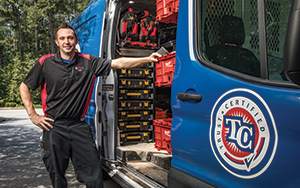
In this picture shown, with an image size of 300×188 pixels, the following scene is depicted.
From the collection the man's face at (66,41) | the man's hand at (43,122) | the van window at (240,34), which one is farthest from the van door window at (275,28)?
the man's hand at (43,122)

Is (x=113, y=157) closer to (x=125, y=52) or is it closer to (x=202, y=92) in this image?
(x=125, y=52)

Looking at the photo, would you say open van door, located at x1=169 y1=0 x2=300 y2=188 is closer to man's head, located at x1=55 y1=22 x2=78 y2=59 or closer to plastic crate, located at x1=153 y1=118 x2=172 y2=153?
man's head, located at x1=55 y1=22 x2=78 y2=59

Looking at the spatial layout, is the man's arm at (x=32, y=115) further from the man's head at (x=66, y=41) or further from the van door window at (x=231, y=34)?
the van door window at (x=231, y=34)

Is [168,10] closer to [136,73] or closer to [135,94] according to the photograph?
[136,73]

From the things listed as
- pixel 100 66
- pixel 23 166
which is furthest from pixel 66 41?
pixel 23 166

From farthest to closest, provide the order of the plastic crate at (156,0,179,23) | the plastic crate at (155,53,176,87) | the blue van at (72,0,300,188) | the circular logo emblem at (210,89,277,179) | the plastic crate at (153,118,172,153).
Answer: the plastic crate at (153,118,172,153)
the plastic crate at (155,53,176,87)
the plastic crate at (156,0,179,23)
the circular logo emblem at (210,89,277,179)
the blue van at (72,0,300,188)

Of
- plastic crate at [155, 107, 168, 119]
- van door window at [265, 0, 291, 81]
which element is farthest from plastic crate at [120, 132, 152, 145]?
Result: van door window at [265, 0, 291, 81]

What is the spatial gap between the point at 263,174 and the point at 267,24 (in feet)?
2.86

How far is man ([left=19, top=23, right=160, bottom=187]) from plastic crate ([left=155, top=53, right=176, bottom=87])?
740mm

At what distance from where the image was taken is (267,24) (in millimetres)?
1629

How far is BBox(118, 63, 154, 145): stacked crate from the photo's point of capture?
206 inches

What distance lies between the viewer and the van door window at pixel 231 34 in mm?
1737

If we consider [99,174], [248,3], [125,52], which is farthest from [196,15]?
[125,52]

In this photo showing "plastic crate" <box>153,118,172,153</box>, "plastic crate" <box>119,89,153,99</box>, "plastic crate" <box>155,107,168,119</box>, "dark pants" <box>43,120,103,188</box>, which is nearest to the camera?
"dark pants" <box>43,120,103,188</box>
